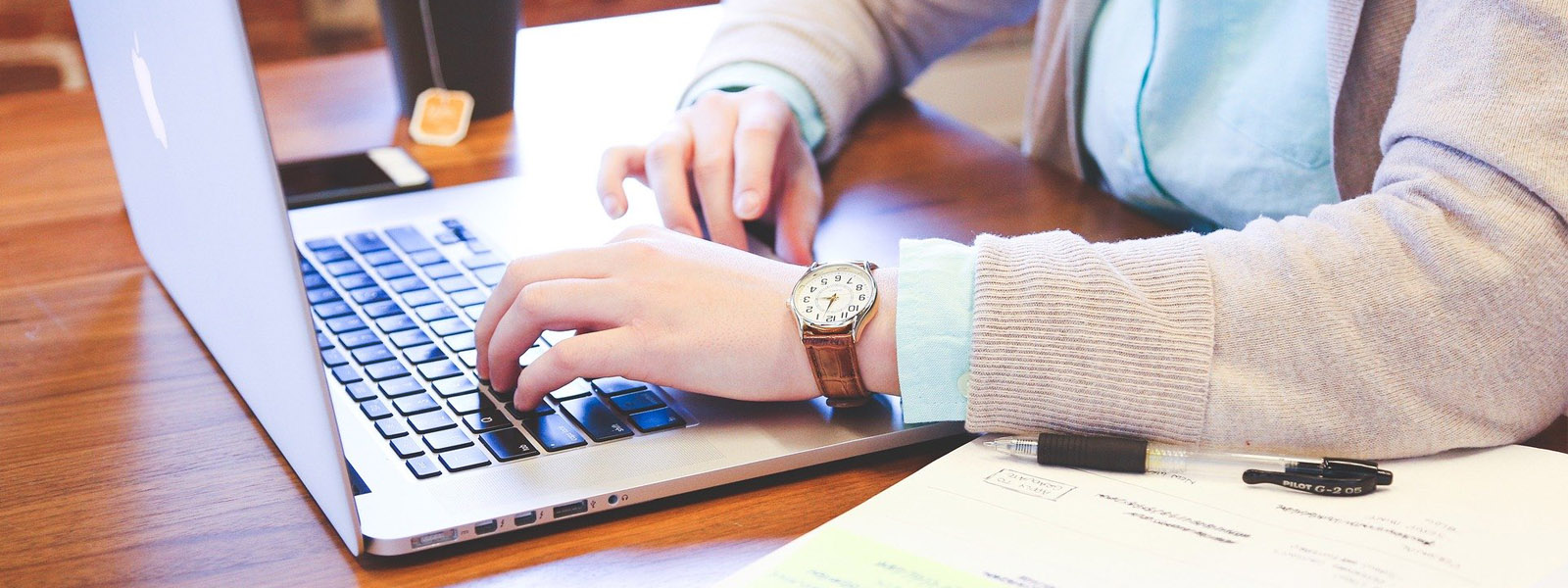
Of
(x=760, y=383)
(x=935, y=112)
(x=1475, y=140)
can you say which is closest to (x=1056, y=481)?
(x=760, y=383)

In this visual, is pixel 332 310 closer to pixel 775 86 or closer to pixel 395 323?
pixel 395 323

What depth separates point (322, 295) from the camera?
2.46ft

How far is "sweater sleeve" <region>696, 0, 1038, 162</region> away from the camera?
1.01 metres

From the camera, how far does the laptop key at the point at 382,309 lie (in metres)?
0.72

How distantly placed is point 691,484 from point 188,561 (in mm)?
210

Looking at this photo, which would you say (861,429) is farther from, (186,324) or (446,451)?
(186,324)

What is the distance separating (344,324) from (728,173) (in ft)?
0.91

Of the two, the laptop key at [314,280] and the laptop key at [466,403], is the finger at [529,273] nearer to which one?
the laptop key at [466,403]

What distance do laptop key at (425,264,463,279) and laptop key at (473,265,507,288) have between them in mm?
13

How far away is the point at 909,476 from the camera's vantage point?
54 centimetres

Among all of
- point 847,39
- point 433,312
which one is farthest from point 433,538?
point 847,39

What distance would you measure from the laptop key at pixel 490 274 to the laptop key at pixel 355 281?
0.21 ft

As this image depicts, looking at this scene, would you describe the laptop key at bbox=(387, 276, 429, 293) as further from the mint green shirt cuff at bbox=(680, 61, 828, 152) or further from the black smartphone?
the mint green shirt cuff at bbox=(680, 61, 828, 152)

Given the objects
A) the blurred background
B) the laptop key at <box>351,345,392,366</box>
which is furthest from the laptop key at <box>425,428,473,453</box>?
the blurred background
